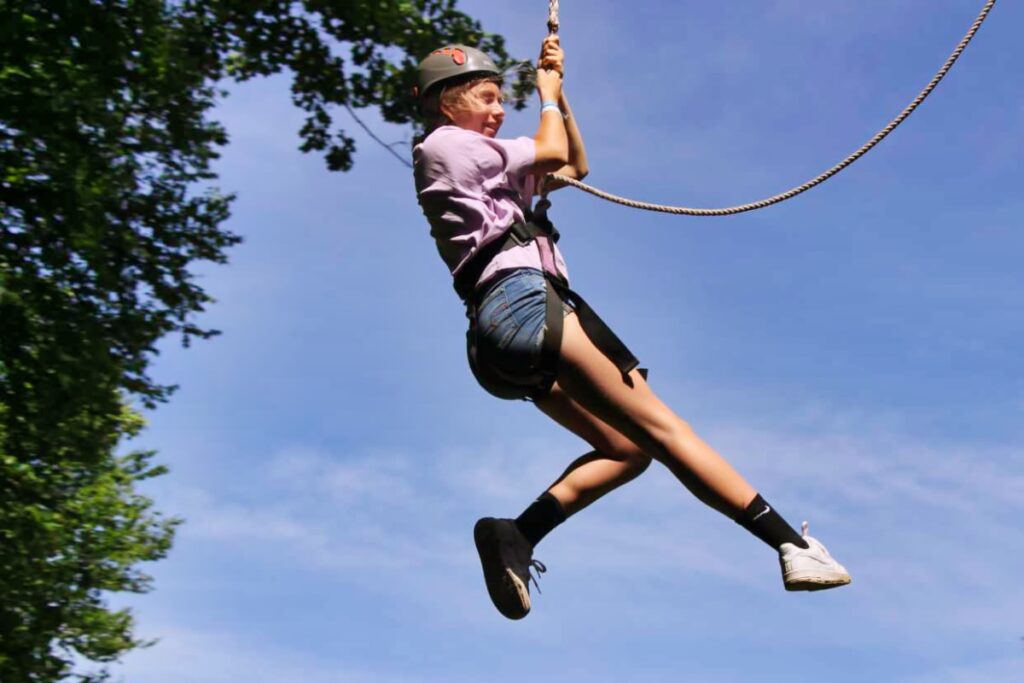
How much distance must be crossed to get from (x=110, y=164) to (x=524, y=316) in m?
10.0

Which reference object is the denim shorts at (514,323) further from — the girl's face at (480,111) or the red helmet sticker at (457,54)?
the red helmet sticker at (457,54)

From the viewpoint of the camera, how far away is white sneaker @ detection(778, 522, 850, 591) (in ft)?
12.6

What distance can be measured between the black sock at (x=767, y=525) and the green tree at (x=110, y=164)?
888cm

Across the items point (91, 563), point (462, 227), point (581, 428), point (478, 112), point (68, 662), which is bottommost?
point (581, 428)

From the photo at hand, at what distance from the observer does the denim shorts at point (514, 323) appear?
13.5 feet

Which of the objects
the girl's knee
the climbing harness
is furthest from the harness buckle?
the girl's knee

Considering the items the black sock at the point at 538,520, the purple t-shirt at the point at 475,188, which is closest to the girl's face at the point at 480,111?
the purple t-shirt at the point at 475,188

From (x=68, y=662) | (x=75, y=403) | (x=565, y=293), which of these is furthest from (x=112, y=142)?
(x=565, y=293)

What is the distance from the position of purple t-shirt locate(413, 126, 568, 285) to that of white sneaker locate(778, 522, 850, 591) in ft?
4.04

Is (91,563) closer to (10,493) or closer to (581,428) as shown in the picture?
(10,493)

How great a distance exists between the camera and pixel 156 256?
1410cm

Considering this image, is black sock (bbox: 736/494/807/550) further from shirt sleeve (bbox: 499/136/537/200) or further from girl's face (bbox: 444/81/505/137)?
girl's face (bbox: 444/81/505/137)

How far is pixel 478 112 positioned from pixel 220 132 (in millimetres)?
10120

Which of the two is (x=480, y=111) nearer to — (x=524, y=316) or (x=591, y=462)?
(x=524, y=316)
